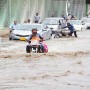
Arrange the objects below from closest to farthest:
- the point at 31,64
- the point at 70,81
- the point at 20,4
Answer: the point at 70,81
the point at 31,64
the point at 20,4

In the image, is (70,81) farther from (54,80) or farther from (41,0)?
(41,0)

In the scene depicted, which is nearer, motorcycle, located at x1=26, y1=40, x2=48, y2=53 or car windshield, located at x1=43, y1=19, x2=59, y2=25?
motorcycle, located at x1=26, y1=40, x2=48, y2=53

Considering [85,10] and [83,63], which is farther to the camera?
[85,10]

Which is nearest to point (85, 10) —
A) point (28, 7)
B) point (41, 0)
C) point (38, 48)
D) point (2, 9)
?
point (41, 0)

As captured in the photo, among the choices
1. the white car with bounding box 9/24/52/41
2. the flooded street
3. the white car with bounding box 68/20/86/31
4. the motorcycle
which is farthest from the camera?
the white car with bounding box 68/20/86/31

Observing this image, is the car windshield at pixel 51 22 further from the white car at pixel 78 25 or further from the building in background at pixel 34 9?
the white car at pixel 78 25

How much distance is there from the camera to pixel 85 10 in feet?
225

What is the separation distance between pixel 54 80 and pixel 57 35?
82.4 ft

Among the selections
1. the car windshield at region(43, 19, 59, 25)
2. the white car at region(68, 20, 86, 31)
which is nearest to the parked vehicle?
the car windshield at region(43, 19, 59, 25)

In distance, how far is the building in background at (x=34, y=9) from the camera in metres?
40.2

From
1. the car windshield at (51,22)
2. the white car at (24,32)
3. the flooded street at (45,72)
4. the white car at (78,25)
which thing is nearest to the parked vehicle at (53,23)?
the car windshield at (51,22)

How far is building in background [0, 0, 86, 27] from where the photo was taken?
132 ft

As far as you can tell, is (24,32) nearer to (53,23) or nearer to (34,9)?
(53,23)

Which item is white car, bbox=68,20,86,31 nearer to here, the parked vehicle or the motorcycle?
the parked vehicle
